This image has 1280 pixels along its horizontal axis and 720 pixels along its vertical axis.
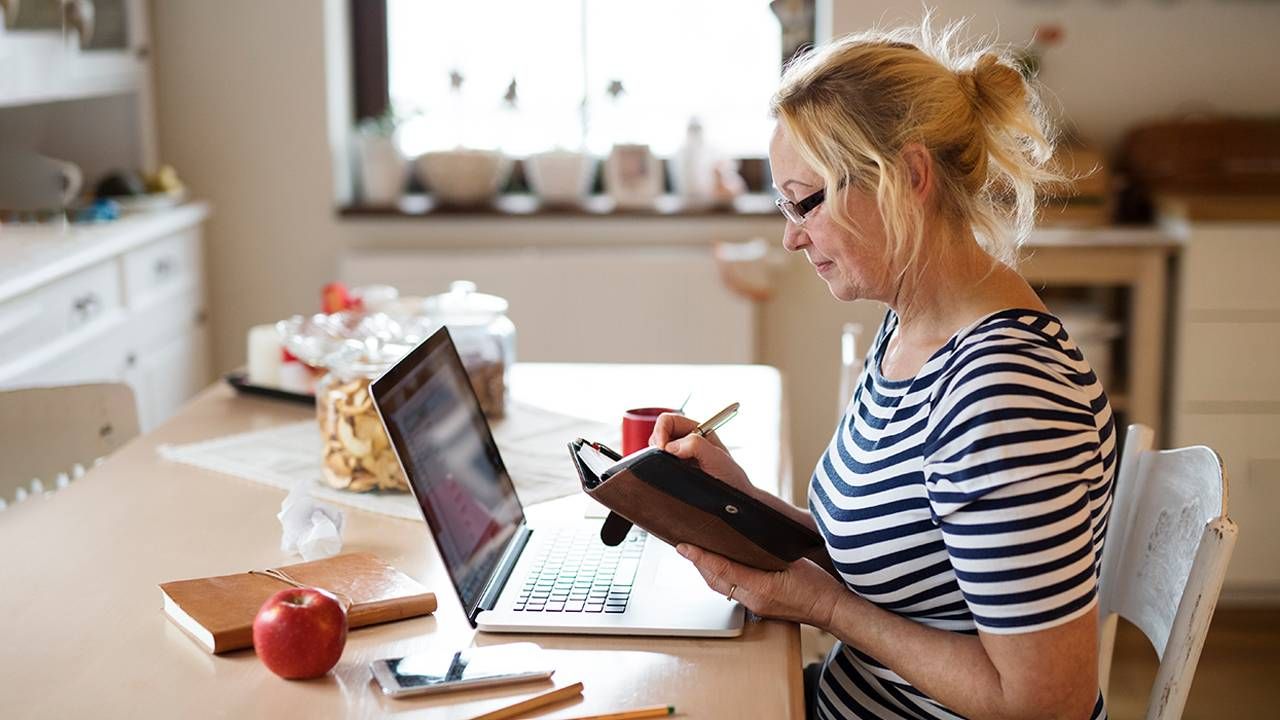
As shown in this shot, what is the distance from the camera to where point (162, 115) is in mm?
3531

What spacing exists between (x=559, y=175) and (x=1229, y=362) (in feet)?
5.74

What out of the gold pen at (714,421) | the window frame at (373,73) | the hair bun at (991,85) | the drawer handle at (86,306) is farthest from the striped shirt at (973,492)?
the window frame at (373,73)

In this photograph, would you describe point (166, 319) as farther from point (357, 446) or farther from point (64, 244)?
point (357, 446)

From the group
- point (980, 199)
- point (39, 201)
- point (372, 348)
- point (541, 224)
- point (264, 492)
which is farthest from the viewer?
point (541, 224)

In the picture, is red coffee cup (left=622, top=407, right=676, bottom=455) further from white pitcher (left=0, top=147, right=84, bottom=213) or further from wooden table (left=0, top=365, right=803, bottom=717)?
white pitcher (left=0, top=147, right=84, bottom=213)

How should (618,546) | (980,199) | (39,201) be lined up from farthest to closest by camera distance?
(39,201)
(618,546)
(980,199)

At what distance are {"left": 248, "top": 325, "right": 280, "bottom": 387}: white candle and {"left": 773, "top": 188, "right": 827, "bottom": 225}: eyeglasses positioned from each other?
40.4 inches

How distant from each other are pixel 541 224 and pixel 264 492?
2.01 metres

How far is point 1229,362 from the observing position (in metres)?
3.10

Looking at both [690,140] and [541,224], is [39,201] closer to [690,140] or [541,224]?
[541,224]

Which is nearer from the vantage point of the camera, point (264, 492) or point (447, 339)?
point (447, 339)

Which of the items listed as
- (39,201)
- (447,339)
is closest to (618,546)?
(447,339)

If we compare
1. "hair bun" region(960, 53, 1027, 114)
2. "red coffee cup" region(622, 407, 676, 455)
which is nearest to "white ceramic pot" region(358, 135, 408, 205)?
"red coffee cup" region(622, 407, 676, 455)

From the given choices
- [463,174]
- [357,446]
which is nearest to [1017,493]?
[357,446]
